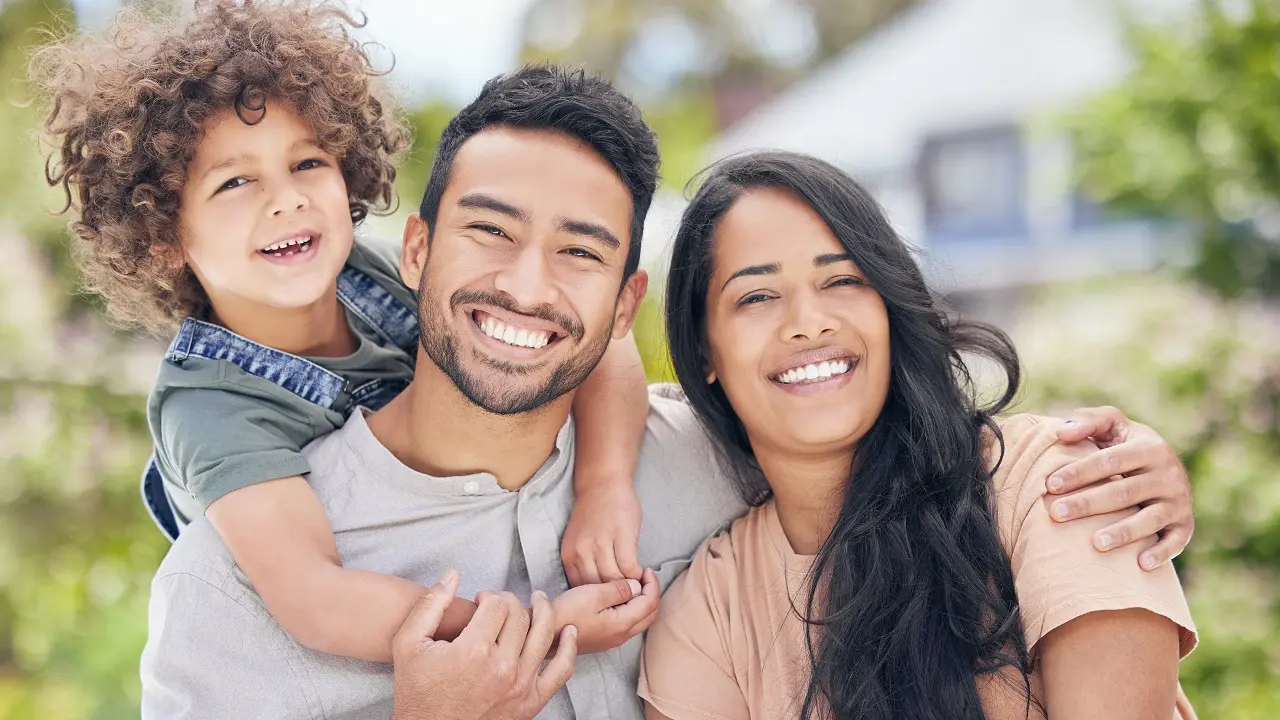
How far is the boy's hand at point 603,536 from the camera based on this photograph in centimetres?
257

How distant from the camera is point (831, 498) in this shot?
8.98ft

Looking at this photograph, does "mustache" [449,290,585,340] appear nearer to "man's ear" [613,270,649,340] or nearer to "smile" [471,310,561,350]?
"smile" [471,310,561,350]

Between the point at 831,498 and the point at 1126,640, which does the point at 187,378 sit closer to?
the point at 831,498

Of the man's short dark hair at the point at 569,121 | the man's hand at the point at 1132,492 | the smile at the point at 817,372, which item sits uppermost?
the man's short dark hair at the point at 569,121

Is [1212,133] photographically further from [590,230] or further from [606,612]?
[606,612]

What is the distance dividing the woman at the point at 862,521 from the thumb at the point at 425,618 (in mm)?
554

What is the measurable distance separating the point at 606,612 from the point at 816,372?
27.6 inches

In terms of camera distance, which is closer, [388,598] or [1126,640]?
[1126,640]

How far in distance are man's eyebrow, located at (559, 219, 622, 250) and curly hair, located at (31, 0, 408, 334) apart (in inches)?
28.0

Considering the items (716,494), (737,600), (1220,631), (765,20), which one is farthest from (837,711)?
(765,20)

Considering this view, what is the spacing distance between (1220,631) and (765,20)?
85.2ft

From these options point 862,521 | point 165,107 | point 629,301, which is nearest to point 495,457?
point 629,301

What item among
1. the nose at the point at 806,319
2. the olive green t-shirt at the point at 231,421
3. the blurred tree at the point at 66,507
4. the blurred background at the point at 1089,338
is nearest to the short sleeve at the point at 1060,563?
the nose at the point at 806,319

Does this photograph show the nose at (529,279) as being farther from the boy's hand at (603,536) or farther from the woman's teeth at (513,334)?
the boy's hand at (603,536)
